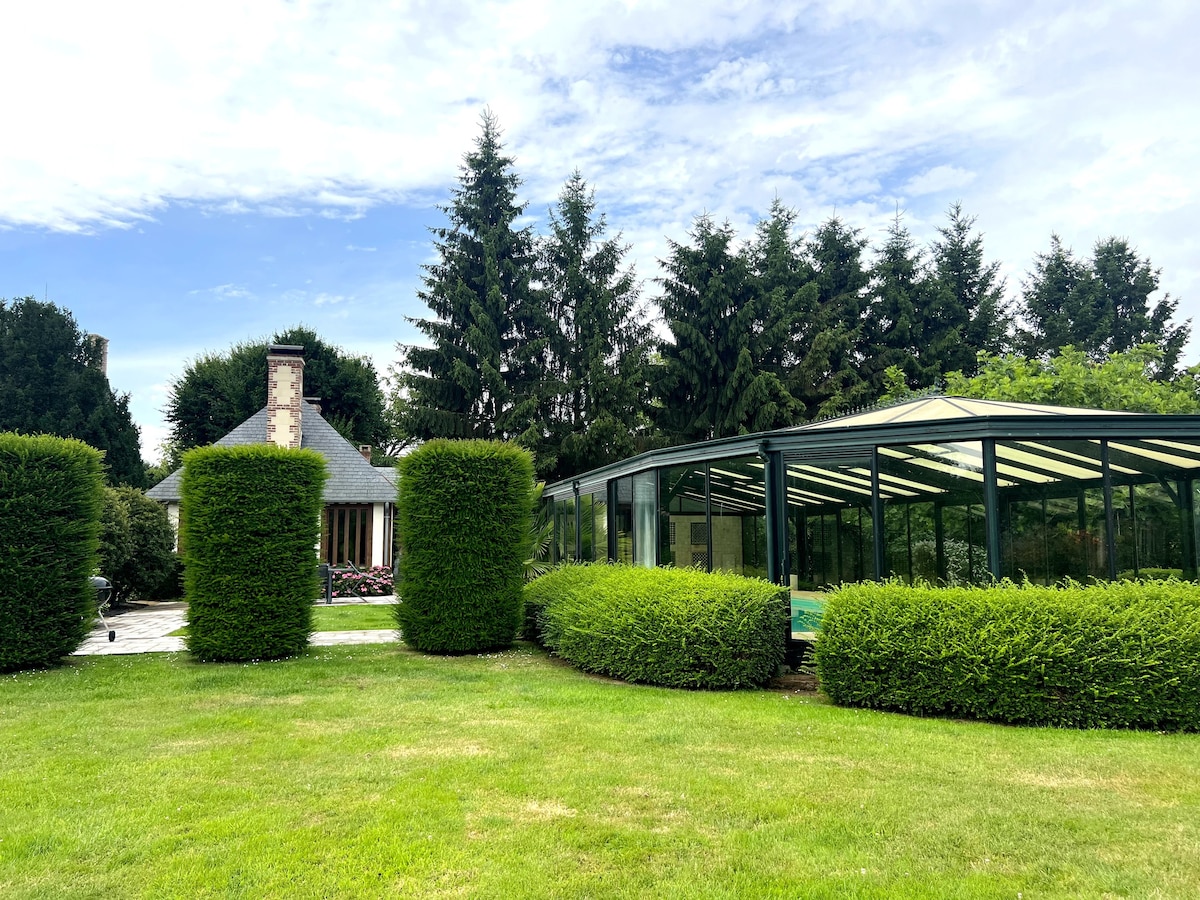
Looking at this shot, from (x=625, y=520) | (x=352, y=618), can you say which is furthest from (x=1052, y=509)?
(x=352, y=618)

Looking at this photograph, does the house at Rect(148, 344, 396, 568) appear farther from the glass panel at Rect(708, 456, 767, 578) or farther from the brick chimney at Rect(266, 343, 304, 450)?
the glass panel at Rect(708, 456, 767, 578)

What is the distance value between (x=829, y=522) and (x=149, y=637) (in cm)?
1013

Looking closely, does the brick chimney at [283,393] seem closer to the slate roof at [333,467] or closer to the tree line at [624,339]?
the slate roof at [333,467]

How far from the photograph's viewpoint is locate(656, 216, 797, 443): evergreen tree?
2809 centimetres

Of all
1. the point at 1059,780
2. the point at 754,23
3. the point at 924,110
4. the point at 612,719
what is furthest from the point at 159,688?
the point at 924,110

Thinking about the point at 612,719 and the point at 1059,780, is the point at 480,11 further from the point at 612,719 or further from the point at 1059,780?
the point at 1059,780

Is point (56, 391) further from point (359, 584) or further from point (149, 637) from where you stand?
point (149, 637)

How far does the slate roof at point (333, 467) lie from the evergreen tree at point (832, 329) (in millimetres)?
14516

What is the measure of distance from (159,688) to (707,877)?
665 centimetres

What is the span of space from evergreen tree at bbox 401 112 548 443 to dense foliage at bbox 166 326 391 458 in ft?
15.2

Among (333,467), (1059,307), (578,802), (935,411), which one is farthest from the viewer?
(1059,307)

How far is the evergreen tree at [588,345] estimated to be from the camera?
2669 cm

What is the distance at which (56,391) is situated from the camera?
30.7 m

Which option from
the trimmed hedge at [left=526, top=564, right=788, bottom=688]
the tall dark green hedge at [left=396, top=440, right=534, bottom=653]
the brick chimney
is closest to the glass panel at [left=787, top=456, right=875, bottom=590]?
the trimmed hedge at [left=526, top=564, right=788, bottom=688]
